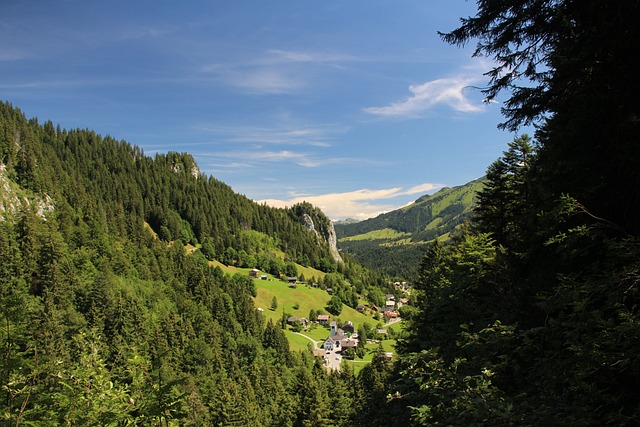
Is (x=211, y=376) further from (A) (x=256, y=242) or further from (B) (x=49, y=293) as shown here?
(A) (x=256, y=242)

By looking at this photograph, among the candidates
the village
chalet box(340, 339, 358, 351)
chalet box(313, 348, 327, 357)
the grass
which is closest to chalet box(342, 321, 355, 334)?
the village

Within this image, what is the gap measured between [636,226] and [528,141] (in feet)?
55.1

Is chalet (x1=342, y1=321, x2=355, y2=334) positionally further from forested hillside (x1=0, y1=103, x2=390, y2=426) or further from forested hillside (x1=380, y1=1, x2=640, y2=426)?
forested hillside (x1=380, y1=1, x2=640, y2=426)

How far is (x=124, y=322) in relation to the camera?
2576 inches

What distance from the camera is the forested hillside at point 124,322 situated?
5672 mm

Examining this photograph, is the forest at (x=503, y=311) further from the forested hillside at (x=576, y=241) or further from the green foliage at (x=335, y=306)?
the green foliage at (x=335, y=306)

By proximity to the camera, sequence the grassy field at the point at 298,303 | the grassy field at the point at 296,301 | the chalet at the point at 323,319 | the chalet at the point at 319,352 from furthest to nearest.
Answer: the grassy field at the point at 296,301, the chalet at the point at 323,319, the grassy field at the point at 298,303, the chalet at the point at 319,352

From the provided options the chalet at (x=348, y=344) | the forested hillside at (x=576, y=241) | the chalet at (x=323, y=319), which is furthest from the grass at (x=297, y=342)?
the forested hillside at (x=576, y=241)

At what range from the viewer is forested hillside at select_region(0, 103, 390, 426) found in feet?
18.6

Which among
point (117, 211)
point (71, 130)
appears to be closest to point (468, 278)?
point (117, 211)

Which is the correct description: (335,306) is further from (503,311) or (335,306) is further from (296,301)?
(503,311)

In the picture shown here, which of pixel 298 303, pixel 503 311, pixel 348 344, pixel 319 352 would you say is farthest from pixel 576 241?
pixel 298 303

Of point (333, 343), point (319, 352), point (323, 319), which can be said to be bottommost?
point (319, 352)

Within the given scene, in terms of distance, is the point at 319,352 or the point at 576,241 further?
the point at 319,352
